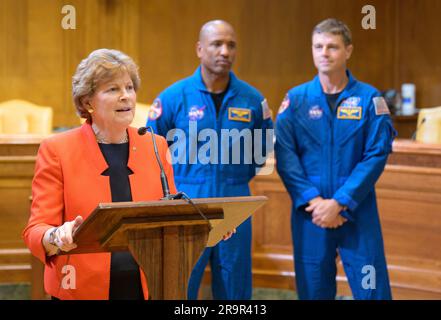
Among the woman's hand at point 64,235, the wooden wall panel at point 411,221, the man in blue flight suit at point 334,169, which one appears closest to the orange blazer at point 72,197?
the woman's hand at point 64,235

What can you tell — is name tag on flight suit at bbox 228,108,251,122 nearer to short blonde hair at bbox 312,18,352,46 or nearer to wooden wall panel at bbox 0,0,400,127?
short blonde hair at bbox 312,18,352,46

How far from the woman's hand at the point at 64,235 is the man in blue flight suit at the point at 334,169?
1.63 meters

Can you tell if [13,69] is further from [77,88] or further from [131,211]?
[131,211]

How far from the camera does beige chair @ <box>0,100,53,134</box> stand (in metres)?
5.43

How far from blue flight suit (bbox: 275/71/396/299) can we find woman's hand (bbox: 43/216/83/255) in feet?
5.34

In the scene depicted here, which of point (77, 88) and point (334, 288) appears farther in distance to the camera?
point (334, 288)

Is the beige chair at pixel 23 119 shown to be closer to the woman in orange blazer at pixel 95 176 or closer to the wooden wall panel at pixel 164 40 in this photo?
the wooden wall panel at pixel 164 40

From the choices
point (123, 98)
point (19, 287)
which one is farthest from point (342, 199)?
point (19, 287)

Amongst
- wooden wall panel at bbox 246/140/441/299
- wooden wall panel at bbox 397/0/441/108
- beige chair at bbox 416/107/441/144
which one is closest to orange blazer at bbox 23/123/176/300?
wooden wall panel at bbox 246/140/441/299

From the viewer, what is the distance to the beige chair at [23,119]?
543 centimetres

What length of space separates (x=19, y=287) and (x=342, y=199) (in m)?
2.24

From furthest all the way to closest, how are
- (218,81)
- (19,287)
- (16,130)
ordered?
1. (16,130)
2. (19,287)
3. (218,81)

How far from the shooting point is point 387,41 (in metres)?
7.24

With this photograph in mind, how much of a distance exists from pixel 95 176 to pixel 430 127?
353 cm
